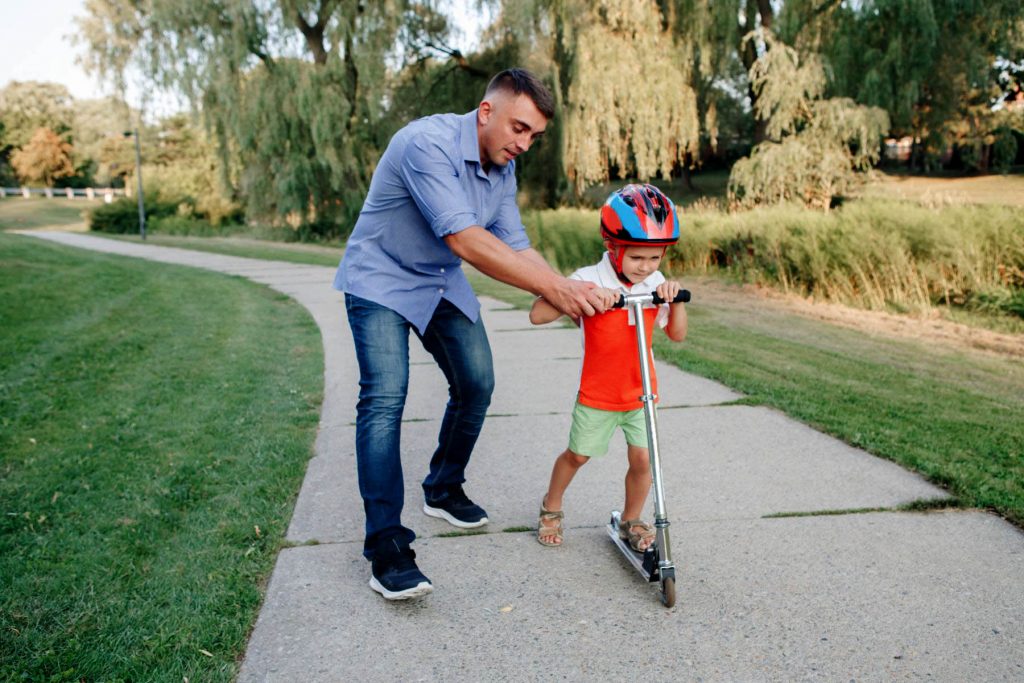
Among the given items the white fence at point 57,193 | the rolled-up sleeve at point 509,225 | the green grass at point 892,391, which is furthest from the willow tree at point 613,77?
the white fence at point 57,193

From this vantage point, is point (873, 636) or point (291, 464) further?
point (291, 464)

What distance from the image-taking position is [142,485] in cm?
405

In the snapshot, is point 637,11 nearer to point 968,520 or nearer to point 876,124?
point 876,124

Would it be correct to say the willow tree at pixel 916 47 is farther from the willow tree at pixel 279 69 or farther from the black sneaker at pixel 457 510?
the black sneaker at pixel 457 510

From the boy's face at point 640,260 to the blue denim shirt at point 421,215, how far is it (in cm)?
Answer: 56

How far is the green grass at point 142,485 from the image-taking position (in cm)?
260

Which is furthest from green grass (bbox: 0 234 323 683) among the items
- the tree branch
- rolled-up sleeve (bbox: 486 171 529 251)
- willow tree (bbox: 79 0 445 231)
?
the tree branch

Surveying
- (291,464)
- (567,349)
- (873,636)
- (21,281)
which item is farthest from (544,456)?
(21,281)

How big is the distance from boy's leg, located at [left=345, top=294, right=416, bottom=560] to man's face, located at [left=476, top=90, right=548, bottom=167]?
70 centimetres

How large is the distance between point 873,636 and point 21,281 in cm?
1169

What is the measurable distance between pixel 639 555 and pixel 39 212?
189 feet

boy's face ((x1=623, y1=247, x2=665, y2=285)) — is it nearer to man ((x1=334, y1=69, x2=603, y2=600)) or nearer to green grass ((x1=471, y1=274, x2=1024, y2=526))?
man ((x1=334, y1=69, x2=603, y2=600))

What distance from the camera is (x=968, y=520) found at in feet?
11.2

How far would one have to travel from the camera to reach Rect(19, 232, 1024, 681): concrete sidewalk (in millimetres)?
2479
